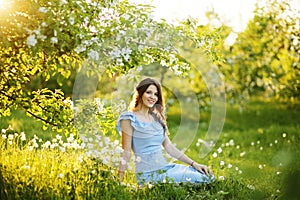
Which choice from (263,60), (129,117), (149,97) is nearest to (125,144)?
(129,117)

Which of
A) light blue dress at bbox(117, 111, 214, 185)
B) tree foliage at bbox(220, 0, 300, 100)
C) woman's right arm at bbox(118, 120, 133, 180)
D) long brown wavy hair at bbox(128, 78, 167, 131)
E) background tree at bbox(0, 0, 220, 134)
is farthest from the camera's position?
tree foliage at bbox(220, 0, 300, 100)

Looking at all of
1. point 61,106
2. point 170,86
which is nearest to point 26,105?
point 61,106

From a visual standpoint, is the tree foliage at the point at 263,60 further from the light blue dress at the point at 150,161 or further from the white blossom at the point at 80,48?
the white blossom at the point at 80,48

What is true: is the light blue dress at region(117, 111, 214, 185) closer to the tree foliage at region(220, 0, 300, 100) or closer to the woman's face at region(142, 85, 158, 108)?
the woman's face at region(142, 85, 158, 108)

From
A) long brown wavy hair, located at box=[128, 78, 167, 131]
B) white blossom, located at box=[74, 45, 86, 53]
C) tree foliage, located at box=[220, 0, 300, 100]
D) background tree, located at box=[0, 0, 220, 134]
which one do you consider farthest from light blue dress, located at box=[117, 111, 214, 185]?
tree foliage, located at box=[220, 0, 300, 100]

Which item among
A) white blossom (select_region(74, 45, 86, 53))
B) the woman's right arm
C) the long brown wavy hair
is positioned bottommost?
the woman's right arm

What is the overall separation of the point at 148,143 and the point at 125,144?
23 cm

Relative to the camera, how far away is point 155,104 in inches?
169

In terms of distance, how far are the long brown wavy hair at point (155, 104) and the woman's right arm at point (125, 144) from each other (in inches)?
8.8

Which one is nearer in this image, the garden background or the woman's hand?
the garden background

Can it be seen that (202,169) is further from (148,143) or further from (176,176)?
(148,143)

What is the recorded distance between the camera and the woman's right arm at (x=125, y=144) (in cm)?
392

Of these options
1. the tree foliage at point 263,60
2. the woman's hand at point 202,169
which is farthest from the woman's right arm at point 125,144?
the tree foliage at point 263,60

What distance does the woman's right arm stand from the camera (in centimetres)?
392
